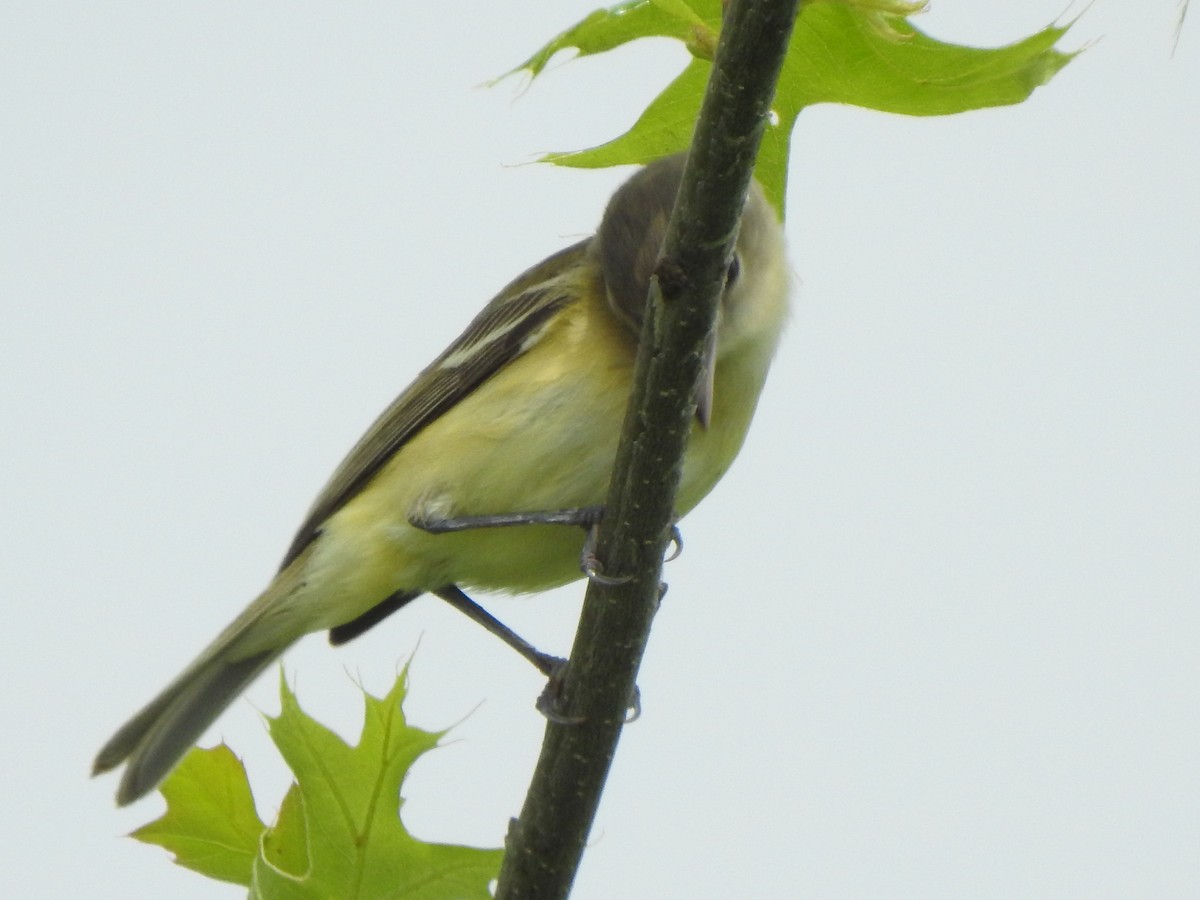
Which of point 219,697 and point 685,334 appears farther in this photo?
point 219,697

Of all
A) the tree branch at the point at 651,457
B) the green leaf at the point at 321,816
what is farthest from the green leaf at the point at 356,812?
the tree branch at the point at 651,457

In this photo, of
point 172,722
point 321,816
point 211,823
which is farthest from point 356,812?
point 172,722

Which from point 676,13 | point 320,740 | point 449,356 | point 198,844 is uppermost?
point 449,356

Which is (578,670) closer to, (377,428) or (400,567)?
(400,567)

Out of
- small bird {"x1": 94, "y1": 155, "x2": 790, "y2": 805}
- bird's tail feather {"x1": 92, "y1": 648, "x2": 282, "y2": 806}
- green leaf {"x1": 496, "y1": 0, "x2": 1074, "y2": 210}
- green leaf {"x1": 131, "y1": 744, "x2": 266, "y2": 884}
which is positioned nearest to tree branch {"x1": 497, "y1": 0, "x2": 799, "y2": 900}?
green leaf {"x1": 496, "y1": 0, "x2": 1074, "y2": 210}

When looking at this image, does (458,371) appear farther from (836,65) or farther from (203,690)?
(836,65)

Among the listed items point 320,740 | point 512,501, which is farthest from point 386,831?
point 512,501

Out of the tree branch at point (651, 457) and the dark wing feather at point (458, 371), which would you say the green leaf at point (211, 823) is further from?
the dark wing feather at point (458, 371)
